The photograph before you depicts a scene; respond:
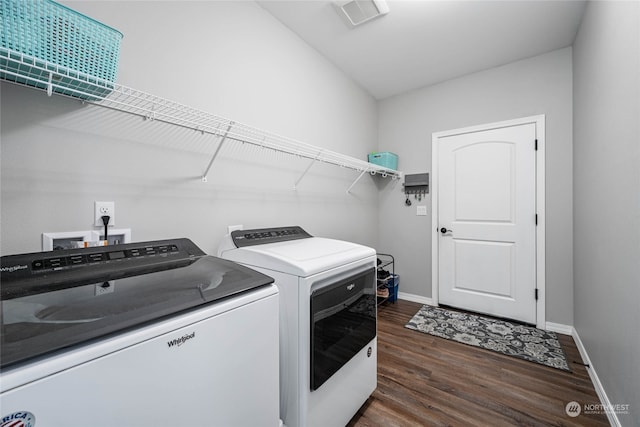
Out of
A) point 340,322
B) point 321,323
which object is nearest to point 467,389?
point 340,322

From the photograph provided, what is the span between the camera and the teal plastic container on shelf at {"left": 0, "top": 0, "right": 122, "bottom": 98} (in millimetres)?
789

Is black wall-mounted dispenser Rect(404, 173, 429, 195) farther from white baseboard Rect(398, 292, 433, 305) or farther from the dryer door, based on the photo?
the dryer door

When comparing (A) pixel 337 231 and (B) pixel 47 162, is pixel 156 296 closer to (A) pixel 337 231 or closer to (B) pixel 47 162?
(B) pixel 47 162

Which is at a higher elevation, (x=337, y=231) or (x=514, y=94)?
(x=514, y=94)

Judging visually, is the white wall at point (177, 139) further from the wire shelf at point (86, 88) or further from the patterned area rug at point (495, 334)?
the patterned area rug at point (495, 334)

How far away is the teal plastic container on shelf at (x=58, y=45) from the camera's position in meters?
0.79

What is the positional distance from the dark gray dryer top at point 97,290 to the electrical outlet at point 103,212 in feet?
0.70

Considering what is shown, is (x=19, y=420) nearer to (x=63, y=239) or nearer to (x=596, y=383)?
(x=63, y=239)

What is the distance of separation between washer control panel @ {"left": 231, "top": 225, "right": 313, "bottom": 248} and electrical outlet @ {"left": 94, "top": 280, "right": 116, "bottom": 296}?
0.65m

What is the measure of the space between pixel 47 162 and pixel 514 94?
3.66 meters

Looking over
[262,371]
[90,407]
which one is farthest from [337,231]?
[90,407]

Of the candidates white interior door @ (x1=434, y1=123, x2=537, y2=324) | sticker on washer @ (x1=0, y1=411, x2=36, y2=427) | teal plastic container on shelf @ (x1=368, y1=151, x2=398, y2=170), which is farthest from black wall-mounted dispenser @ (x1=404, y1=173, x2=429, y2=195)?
sticker on washer @ (x1=0, y1=411, x2=36, y2=427)

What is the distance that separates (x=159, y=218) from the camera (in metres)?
1.37

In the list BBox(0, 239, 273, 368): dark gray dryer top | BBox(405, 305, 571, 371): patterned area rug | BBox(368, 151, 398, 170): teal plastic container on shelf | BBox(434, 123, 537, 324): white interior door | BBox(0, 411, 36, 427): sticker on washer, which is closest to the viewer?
BBox(0, 411, 36, 427): sticker on washer
